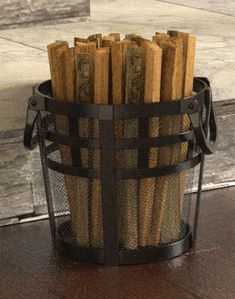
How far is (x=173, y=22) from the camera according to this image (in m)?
2.52

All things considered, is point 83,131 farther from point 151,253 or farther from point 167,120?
point 151,253

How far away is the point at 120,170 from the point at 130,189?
0.05 m

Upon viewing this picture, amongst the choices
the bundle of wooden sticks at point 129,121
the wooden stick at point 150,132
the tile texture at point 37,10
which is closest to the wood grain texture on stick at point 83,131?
the bundle of wooden sticks at point 129,121

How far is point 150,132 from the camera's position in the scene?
1518 mm

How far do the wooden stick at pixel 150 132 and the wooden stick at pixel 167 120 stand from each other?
0.01m

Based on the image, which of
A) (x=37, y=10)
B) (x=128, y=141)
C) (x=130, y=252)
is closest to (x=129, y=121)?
(x=128, y=141)

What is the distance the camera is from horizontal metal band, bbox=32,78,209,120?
4.83 ft

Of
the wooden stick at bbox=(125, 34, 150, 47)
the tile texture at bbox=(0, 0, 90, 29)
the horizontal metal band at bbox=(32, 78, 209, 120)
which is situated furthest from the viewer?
the tile texture at bbox=(0, 0, 90, 29)

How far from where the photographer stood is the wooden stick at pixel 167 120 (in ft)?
4.94

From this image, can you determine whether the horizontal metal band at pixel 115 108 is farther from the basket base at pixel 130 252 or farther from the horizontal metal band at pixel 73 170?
the basket base at pixel 130 252

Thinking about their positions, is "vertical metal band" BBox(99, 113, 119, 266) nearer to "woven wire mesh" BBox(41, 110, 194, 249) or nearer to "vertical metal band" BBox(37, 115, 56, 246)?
"woven wire mesh" BBox(41, 110, 194, 249)

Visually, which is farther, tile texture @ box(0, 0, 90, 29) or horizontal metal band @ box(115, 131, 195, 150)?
tile texture @ box(0, 0, 90, 29)

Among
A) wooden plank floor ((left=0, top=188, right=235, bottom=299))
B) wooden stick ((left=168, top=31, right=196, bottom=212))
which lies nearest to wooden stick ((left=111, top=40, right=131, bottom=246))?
wooden stick ((left=168, top=31, right=196, bottom=212))

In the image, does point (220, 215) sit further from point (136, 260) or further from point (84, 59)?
point (84, 59)
